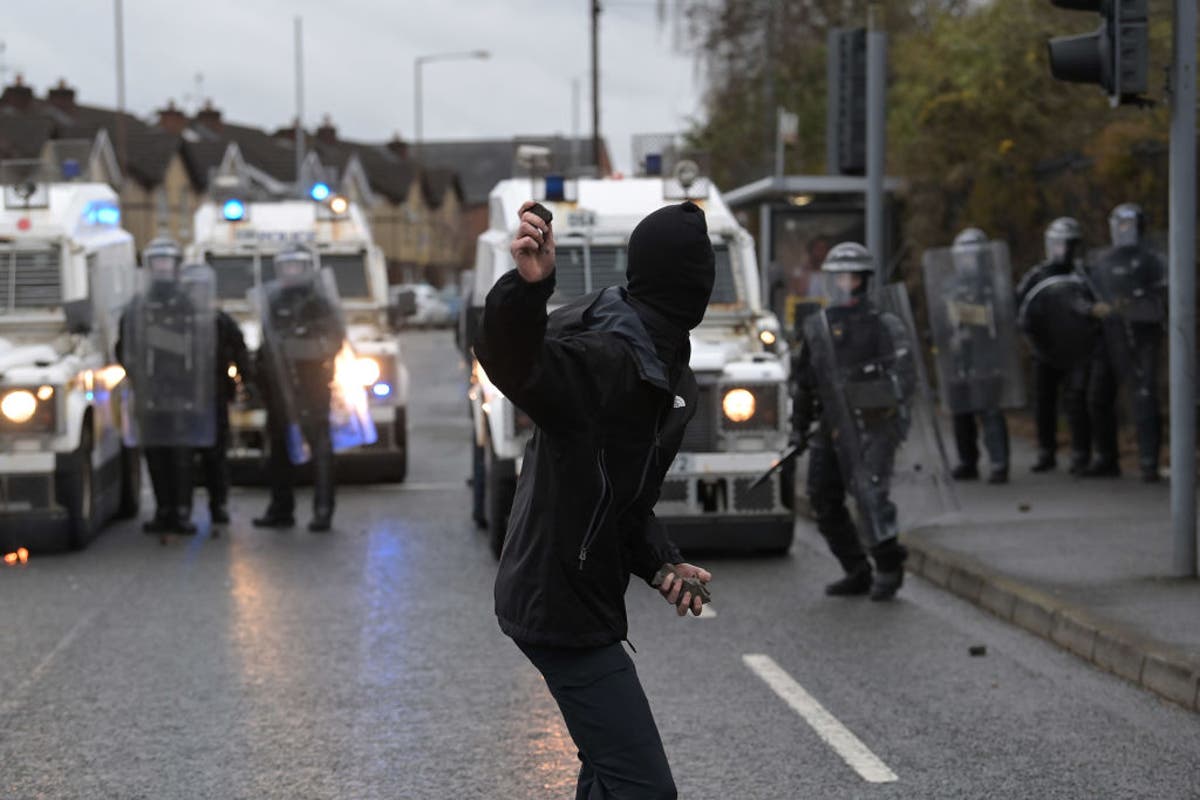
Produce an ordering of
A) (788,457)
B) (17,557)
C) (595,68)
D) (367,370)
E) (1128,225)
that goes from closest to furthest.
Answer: (788,457) → (17,557) → (1128,225) → (367,370) → (595,68)

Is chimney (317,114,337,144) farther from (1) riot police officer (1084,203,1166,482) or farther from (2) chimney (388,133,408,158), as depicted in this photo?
(1) riot police officer (1084,203,1166,482)

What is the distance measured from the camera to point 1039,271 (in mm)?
15508

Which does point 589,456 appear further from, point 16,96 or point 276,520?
point 16,96

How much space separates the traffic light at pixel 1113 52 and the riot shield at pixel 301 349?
613 centimetres

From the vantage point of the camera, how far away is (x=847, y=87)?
52.7 ft

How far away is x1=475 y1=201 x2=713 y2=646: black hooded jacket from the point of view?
4152mm

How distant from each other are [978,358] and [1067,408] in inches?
33.9

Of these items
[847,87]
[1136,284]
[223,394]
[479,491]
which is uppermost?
[847,87]

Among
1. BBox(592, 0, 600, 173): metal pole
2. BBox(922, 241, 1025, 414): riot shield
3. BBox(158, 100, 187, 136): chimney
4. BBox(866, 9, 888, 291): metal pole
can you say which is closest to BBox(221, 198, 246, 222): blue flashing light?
BBox(866, 9, 888, 291): metal pole

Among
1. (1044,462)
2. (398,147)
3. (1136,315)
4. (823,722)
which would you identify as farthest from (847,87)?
(398,147)

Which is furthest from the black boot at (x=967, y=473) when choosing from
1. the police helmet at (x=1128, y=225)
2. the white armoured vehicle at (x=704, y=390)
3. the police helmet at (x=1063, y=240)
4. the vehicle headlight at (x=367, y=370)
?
the vehicle headlight at (x=367, y=370)

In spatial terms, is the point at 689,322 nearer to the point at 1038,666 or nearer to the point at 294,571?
the point at 1038,666

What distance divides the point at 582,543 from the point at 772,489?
783cm

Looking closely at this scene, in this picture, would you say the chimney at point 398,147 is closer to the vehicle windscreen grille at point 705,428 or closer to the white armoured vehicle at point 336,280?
the white armoured vehicle at point 336,280
